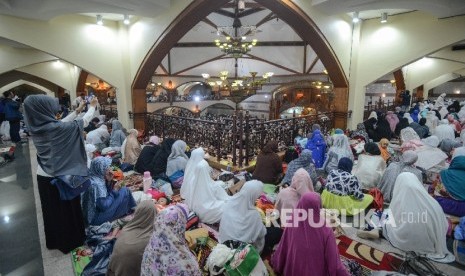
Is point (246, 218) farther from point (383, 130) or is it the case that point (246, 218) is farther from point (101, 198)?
point (383, 130)

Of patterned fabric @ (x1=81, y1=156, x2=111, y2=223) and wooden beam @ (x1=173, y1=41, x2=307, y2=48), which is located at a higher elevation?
wooden beam @ (x1=173, y1=41, x2=307, y2=48)

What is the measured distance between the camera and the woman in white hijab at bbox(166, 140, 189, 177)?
4754mm

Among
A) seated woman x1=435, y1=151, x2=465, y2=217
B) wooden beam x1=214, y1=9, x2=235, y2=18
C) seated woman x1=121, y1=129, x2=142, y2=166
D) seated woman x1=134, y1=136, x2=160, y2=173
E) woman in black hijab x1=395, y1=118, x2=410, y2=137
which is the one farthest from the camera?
wooden beam x1=214, y1=9, x2=235, y2=18

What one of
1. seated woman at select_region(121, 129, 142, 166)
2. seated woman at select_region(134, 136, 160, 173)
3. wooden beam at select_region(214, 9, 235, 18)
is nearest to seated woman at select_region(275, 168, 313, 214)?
seated woman at select_region(134, 136, 160, 173)

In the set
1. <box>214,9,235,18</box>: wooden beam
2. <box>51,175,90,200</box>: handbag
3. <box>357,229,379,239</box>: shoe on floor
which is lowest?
<box>357,229,379,239</box>: shoe on floor

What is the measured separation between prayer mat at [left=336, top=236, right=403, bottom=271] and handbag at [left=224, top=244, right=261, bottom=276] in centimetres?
132

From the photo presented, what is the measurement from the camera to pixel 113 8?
529 centimetres

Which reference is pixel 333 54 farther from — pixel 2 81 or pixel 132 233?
pixel 2 81

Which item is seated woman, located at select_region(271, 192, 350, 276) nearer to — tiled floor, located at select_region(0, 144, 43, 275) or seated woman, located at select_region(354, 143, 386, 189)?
tiled floor, located at select_region(0, 144, 43, 275)

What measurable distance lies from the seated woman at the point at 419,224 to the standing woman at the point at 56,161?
11.5 ft

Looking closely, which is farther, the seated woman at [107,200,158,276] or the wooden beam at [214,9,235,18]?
the wooden beam at [214,9,235,18]

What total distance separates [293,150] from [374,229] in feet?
8.50

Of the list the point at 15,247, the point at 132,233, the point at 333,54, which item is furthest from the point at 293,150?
the point at 15,247

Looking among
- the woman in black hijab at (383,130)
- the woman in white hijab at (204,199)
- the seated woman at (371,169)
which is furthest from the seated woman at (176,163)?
the woman in black hijab at (383,130)
